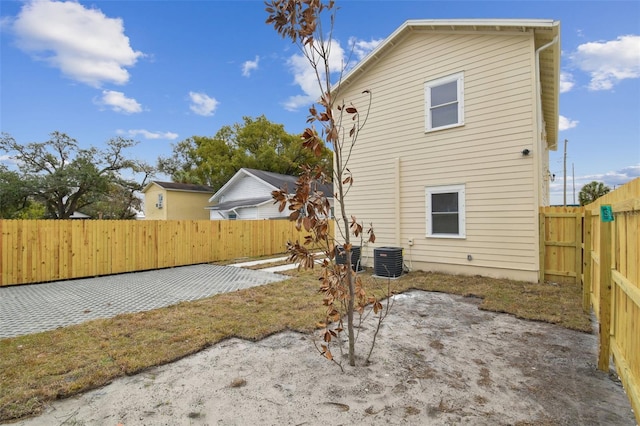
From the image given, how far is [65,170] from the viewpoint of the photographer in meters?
22.5

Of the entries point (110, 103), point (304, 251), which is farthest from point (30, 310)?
point (110, 103)

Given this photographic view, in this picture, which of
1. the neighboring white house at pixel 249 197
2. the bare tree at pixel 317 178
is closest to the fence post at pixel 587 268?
the bare tree at pixel 317 178

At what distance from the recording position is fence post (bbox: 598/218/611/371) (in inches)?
116

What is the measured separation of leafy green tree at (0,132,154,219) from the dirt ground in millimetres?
25614

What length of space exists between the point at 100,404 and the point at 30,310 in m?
4.51

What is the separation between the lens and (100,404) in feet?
8.14

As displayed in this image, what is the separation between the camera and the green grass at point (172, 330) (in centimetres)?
282

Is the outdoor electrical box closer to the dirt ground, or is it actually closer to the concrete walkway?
the concrete walkway

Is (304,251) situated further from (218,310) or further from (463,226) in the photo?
(463,226)

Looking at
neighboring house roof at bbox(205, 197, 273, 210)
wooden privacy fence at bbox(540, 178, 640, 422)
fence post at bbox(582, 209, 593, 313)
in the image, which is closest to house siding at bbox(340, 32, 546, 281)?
fence post at bbox(582, 209, 593, 313)

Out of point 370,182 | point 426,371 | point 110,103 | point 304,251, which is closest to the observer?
point 304,251

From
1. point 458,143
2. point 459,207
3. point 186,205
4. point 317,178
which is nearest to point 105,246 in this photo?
point 317,178

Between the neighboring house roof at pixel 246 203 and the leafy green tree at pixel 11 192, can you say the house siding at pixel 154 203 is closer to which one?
the neighboring house roof at pixel 246 203

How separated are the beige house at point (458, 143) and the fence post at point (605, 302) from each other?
411 cm
